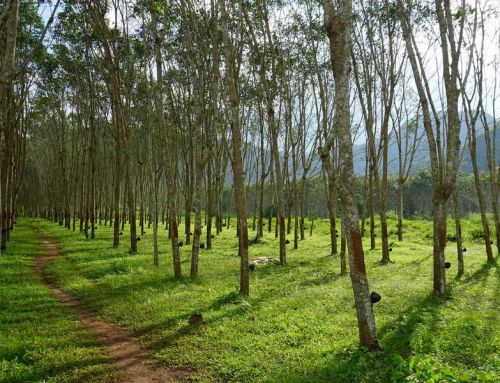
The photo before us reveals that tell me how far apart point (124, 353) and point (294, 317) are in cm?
437

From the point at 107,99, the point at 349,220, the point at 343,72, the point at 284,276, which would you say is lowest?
the point at 284,276

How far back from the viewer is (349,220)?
7926 millimetres

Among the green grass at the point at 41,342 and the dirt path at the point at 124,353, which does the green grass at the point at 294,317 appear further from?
the green grass at the point at 41,342

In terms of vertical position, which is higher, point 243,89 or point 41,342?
point 243,89

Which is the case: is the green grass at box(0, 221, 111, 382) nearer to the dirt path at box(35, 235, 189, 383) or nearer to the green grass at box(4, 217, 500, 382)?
the dirt path at box(35, 235, 189, 383)

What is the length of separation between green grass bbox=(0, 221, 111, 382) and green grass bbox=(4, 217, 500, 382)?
3.60 feet

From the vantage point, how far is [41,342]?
8.50 metres

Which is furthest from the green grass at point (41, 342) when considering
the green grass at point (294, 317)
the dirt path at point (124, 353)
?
the green grass at point (294, 317)

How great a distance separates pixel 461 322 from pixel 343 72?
6.84 metres

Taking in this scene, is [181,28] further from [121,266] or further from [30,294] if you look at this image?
[30,294]

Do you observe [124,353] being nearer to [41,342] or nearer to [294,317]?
[41,342]

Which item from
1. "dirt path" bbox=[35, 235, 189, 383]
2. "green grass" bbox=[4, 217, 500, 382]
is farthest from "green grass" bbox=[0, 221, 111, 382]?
"green grass" bbox=[4, 217, 500, 382]

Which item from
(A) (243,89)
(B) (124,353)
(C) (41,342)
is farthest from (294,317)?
(A) (243,89)

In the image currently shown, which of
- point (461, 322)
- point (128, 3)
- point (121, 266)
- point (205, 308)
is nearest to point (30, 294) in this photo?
point (121, 266)
